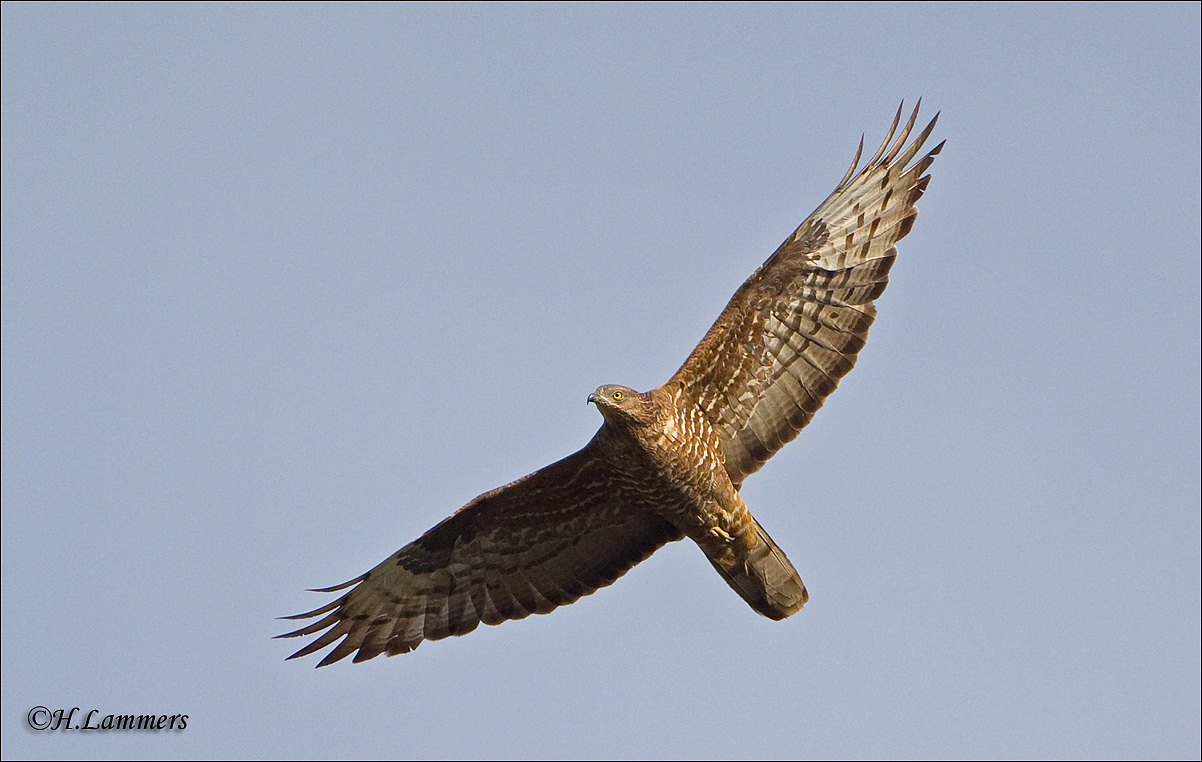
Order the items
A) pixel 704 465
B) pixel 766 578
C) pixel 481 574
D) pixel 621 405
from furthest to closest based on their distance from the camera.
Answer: pixel 481 574 → pixel 766 578 → pixel 704 465 → pixel 621 405

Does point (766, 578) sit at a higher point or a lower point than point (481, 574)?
lower

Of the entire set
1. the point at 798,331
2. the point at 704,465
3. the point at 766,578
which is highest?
the point at 798,331

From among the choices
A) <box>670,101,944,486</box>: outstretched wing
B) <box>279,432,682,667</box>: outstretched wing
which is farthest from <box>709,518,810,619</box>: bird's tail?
<box>279,432,682,667</box>: outstretched wing

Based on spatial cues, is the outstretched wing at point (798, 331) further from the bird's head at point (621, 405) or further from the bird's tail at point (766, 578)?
the bird's head at point (621, 405)

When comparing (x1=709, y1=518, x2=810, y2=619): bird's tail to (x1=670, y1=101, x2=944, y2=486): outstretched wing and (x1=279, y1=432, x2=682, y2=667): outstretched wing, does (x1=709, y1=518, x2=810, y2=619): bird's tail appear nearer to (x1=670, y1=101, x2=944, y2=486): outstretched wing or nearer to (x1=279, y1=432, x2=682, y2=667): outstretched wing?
(x1=670, y1=101, x2=944, y2=486): outstretched wing

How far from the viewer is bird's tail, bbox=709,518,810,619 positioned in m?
14.1

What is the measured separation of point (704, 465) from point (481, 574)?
2.76 metres

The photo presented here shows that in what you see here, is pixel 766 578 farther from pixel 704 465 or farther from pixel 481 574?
pixel 481 574

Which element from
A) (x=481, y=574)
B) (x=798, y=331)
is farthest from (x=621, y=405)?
Result: (x=481, y=574)

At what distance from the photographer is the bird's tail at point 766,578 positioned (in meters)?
14.1

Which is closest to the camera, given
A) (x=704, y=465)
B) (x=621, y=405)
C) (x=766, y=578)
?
(x=621, y=405)

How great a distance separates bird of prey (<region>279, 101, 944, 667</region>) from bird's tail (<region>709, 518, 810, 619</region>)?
0.5 inches

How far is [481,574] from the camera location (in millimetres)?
15234

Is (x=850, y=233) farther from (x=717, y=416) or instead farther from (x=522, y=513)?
(x=522, y=513)
